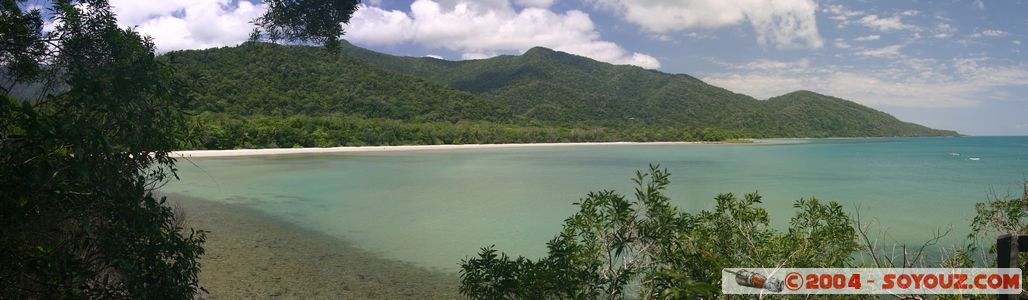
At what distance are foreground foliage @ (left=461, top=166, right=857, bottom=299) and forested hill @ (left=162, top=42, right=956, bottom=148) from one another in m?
2.49

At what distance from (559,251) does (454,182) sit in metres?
20.6

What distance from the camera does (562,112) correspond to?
10069 centimetres

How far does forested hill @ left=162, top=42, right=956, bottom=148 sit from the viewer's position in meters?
49.5

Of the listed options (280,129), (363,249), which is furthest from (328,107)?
(363,249)

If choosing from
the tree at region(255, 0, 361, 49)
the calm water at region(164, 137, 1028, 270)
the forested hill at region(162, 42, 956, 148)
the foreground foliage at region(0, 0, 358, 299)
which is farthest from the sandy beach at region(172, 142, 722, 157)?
the foreground foliage at region(0, 0, 358, 299)

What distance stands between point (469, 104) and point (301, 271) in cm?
7627

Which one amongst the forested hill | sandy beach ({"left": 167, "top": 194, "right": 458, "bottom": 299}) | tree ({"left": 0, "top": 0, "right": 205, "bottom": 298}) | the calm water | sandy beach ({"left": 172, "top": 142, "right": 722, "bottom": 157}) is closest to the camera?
tree ({"left": 0, "top": 0, "right": 205, "bottom": 298})
